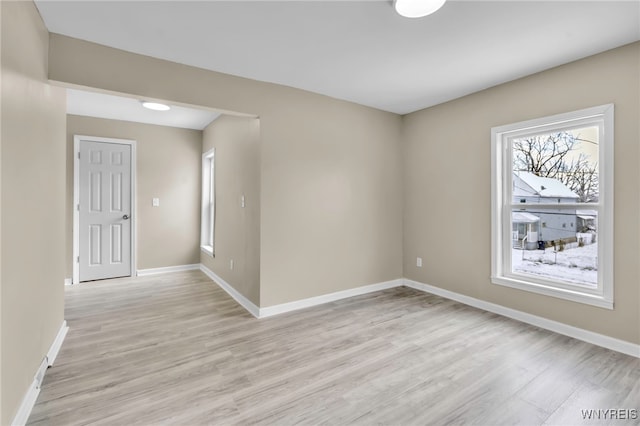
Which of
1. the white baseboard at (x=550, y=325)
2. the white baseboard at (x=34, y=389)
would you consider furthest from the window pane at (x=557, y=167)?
the white baseboard at (x=34, y=389)

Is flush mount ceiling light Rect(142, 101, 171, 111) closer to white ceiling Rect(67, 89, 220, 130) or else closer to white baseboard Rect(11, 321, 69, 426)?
white ceiling Rect(67, 89, 220, 130)

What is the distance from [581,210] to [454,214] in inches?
47.7

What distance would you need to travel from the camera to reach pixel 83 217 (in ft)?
14.5

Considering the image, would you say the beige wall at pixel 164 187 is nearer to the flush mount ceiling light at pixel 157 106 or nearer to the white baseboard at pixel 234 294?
the white baseboard at pixel 234 294

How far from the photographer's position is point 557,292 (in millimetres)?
2768

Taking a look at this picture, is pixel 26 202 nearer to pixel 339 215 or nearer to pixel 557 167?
pixel 339 215

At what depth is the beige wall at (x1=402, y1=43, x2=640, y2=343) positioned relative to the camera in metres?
2.36

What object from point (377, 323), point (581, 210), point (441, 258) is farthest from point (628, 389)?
point (441, 258)

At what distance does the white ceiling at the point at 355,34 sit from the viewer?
6.35 feet

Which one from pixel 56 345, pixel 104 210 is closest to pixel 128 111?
pixel 104 210

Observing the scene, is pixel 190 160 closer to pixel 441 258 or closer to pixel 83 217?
pixel 83 217

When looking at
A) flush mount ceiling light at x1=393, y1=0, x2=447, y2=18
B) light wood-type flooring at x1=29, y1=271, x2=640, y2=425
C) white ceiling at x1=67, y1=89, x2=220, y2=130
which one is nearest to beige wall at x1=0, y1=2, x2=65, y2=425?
light wood-type flooring at x1=29, y1=271, x2=640, y2=425

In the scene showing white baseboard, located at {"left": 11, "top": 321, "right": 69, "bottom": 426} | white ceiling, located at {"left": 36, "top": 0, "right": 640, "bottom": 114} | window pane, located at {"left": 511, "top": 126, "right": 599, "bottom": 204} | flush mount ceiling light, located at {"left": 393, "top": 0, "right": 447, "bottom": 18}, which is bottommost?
white baseboard, located at {"left": 11, "top": 321, "right": 69, "bottom": 426}

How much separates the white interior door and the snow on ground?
5.41 meters
